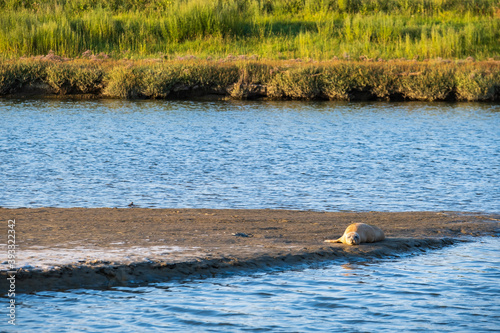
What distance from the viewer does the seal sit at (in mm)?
8609

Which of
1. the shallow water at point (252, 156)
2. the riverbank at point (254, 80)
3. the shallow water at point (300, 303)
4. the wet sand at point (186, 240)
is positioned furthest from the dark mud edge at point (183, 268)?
the riverbank at point (254, 80)

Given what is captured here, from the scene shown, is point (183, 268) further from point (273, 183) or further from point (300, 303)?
point (273, 183)

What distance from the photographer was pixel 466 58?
3300 centimetres

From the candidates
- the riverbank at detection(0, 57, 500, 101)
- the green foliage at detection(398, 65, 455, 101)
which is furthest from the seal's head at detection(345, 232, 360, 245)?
the green foliage at detection(398, 65, 455, 101)

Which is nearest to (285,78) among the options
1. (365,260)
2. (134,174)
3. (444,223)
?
(134,174)

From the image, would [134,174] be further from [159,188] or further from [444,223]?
[444,223]

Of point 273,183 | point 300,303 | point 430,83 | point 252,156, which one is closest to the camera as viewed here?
point 300,303

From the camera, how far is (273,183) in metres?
13.5

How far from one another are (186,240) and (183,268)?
1036 millimetres

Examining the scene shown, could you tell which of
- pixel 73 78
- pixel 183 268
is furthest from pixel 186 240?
pixel 73 78

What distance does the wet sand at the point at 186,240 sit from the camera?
7.26m

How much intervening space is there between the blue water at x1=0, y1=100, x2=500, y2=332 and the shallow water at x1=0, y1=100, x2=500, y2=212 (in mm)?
49

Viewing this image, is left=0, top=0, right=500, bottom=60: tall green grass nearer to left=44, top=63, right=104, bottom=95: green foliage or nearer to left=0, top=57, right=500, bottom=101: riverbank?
left=0, top=57, right=500, bottom=101: riverbank

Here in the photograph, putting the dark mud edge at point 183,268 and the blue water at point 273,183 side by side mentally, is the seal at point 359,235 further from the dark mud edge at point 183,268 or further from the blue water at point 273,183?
the blue water at point 273,183
